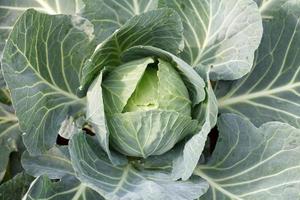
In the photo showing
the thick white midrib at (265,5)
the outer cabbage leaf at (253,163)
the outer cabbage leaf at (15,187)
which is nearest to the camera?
the outer cabbage leaf at (253,163)

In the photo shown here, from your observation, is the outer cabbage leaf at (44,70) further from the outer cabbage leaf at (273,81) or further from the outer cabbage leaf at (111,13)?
the outer cabbage leaf at (273,81)

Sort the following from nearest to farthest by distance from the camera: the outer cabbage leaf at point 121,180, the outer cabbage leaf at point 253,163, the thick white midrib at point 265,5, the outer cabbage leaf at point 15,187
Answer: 1. the outer cabbage leaf at point 121,180
2. the outer cabbage leaf at point 253,163
3. the outer cabbage leaf at point 15,187
4. the thick white midrib at point 265,5

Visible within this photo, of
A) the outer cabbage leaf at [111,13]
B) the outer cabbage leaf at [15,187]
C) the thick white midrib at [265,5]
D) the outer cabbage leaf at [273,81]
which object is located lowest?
the outer cabbage leaf at [15,187]

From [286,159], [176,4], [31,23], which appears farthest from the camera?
[176,4]

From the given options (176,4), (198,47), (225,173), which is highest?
(176,4)

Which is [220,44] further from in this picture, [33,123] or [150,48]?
[33,123]

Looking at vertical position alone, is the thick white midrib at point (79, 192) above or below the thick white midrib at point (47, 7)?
below

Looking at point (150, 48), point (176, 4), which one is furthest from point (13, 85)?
point (176, 4)

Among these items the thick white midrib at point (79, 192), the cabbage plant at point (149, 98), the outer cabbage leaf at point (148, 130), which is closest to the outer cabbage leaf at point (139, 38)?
the cabbage plant at point (149, 98)
